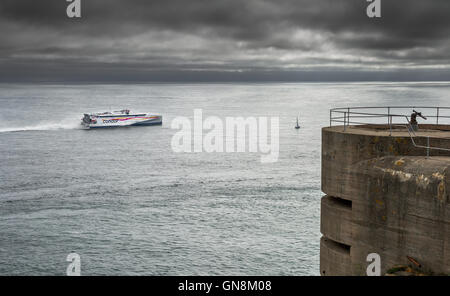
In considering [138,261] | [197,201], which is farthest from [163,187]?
[138,261]

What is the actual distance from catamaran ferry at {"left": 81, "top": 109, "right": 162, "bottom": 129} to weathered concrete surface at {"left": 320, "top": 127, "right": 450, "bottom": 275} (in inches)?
4939

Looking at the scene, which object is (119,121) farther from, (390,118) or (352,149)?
(352,149)

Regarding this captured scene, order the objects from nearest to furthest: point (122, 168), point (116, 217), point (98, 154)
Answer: point (116, 217) < point (122, 168) < point (98, 154)

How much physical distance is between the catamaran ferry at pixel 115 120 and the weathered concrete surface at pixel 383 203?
12546cm

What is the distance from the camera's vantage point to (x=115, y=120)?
13638 centimetres

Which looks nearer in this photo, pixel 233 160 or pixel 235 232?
pixel 235 232

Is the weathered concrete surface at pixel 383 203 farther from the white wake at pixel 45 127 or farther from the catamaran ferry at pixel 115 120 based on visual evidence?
the white wake at pixel 45 127

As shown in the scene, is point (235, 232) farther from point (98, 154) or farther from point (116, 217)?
point (98, 154)

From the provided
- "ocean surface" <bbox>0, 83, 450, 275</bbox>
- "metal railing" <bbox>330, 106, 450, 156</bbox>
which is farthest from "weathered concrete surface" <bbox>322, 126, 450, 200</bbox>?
"ocean surface" <bbox>0, 83, 450, 275</bbox>

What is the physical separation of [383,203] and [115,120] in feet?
422

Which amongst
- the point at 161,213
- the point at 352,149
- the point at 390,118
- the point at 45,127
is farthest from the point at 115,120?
the point at 352,149

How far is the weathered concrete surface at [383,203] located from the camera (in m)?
11.6

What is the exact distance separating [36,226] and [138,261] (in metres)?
13.7

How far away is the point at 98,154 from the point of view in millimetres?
93125
